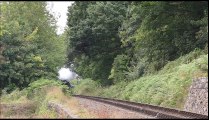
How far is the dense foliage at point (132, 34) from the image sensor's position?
100 feet

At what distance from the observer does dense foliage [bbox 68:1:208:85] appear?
1204 inches

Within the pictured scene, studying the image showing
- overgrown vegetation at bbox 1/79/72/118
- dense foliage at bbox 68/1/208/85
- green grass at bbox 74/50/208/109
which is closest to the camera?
green grass at bbox 74/50/208/109

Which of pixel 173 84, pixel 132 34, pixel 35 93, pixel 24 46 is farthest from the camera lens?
pixel 132 34

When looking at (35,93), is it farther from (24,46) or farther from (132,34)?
(132,34)

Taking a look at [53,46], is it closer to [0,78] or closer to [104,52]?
[104,52]

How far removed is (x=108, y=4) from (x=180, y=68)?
79.5 ft

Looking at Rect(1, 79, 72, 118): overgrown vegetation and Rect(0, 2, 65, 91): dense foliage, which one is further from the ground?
Rect(0, 2, 65, 91): dense foliage

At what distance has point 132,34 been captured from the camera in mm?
41625

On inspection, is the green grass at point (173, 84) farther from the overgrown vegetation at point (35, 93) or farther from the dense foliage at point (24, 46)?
the dense foliage at point (24, 46)

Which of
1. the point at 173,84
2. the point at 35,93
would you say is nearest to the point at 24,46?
the point at 35,93

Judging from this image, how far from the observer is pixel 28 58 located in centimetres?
3609

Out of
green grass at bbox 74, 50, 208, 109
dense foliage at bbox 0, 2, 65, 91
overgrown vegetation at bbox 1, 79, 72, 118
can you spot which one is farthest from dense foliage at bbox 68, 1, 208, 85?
overgrown vegetation at bbox 1, 79, 72, 118

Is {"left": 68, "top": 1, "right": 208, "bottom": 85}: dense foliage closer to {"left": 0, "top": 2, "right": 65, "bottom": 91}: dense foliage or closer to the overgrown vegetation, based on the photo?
{"left": 0, "top": 2, "right": 65, "bottom": 91}: dense foliage

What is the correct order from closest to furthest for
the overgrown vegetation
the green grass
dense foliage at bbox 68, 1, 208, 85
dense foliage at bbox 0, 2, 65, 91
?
the green grass, the overgrown vegetation, dense foliage at bbox 68, 1, 208, 85, dense foliage at bbox 0, 2, 65, 91
